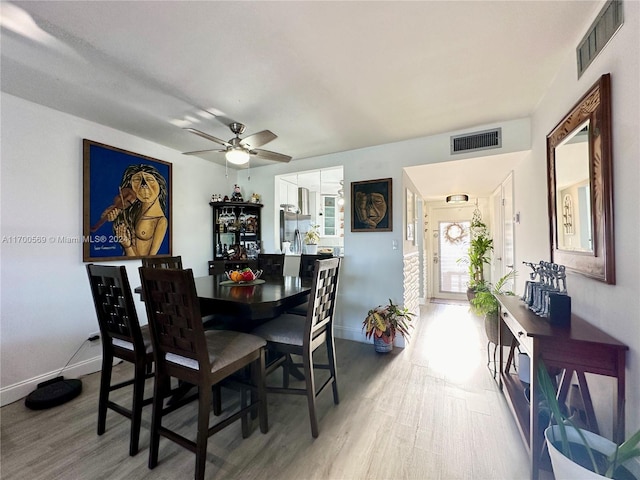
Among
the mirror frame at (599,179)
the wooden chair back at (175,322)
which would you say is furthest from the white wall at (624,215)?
the wooden chair back at (175,322)

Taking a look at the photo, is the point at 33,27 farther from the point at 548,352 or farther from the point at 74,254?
the point at 548,352

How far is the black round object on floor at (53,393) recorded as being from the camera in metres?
2.04

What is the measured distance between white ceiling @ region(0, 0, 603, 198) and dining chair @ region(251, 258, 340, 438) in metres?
1.35

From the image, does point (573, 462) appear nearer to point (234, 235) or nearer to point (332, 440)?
point (332, 440)

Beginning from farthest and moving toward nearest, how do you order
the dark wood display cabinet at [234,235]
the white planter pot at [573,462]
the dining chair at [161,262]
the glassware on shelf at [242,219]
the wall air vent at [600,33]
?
the glassware on shelf at [242,219] → the dark wood display cabinet at [234,235] → the dining chair at [161,262] → the wall air vent at [600,33] → the white planter pot at [573,462]

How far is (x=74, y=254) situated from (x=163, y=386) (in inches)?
75.2

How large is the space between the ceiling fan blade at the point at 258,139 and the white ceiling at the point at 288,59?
1.02ft

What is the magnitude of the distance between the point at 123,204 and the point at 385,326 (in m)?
3.11

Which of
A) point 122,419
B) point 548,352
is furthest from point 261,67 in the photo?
point 122,419

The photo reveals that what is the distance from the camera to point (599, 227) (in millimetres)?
1386

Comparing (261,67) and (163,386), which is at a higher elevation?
(261,67)

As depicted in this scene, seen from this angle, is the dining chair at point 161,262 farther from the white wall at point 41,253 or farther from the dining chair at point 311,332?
the dining chair at point 311,332

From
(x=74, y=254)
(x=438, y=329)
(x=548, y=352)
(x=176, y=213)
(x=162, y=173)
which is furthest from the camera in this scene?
(x=438, y=329)

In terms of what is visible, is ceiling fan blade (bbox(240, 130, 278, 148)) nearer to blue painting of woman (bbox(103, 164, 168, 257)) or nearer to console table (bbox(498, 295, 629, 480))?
blue painting of woman (bbox(103, 164, 168, 257))
